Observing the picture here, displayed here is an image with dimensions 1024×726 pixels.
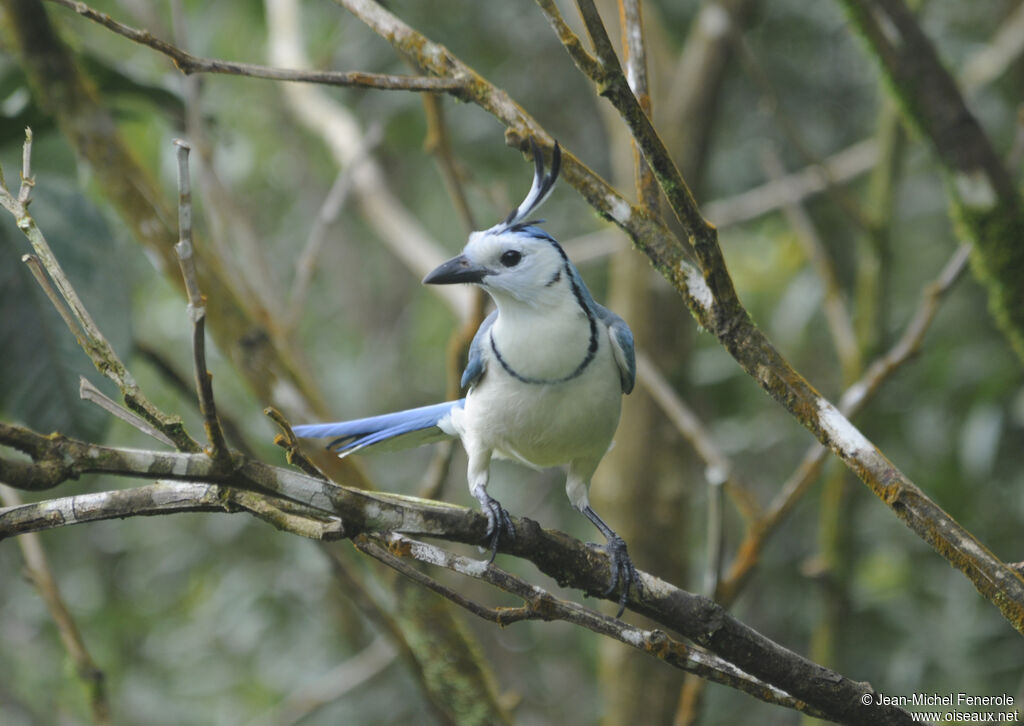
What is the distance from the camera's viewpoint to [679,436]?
10.3 feet

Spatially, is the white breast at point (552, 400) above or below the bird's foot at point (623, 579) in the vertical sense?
above

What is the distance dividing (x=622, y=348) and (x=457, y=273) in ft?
1.14

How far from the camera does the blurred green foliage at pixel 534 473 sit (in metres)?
3.73

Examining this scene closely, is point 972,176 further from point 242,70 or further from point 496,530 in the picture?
point 242,70

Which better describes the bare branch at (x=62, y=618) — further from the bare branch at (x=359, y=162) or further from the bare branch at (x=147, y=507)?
the bare branch at (x=359, y=162)

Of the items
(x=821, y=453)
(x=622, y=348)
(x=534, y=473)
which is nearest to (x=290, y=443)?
(x=622, y=348)

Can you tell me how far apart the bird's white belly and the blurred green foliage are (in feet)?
5.37

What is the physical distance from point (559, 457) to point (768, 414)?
272cm

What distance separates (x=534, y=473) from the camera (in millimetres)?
5031

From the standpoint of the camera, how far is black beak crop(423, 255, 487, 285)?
1.81 meters

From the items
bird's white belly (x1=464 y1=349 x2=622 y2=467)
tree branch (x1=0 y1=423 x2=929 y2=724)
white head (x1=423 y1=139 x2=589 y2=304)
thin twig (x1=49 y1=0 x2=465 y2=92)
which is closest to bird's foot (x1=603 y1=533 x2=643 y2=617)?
tree branch (x1=0 y1=423 x2=929 y2=724)

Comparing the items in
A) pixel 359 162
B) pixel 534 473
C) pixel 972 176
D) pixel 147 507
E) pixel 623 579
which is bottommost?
pixel 147 507

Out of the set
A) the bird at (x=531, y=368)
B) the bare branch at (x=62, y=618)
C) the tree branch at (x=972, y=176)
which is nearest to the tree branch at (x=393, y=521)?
the bird at (x=531, y=368)

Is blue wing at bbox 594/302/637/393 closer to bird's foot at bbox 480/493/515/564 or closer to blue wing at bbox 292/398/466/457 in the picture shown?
blue wing at bbox 292/398/466/457
